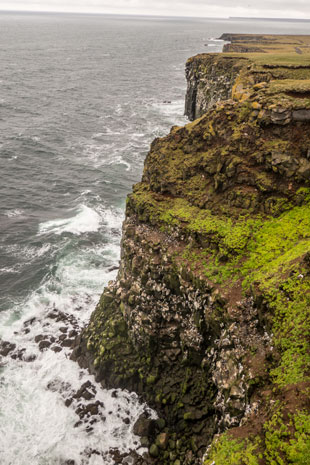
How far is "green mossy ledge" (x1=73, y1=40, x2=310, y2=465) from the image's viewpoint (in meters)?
16.6

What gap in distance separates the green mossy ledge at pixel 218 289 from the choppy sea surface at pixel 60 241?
333 cm

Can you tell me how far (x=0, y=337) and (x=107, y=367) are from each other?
11.4 meters

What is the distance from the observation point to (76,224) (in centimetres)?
4744

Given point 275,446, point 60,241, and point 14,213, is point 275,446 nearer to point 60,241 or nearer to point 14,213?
point 60,241

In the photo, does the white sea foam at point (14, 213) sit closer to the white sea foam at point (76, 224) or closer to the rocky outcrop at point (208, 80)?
the white sea foam at point (76, 224)

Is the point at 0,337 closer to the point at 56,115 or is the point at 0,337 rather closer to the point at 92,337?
the point at 92,337

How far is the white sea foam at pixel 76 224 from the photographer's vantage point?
46062 millimetres

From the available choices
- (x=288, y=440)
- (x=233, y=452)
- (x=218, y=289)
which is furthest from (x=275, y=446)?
(x=218, y=289)

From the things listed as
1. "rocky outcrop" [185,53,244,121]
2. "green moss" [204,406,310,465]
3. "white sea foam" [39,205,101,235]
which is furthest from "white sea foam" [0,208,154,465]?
"rocky outcrop" [185,53,244,121]

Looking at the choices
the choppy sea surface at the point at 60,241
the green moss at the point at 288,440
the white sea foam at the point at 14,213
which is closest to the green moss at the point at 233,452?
the green moss at the point at 288,440

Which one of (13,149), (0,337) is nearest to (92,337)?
(0,337)

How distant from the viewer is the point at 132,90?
117688 millimetres

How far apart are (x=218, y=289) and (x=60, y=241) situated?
2843 cm

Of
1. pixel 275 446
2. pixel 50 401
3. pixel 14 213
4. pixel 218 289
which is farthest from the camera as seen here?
pixel 14 213
